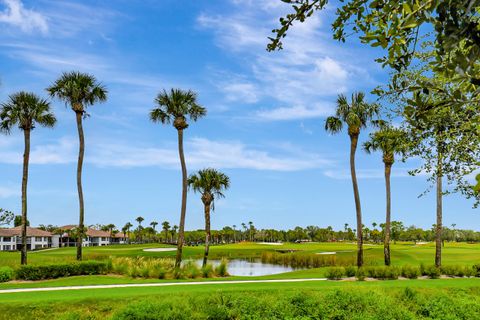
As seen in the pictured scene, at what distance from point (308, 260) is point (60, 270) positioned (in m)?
32.2

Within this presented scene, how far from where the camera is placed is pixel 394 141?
10328mm

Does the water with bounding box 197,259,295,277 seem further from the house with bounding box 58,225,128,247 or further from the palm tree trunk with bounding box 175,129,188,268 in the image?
the house with bounding box 58,225,128,247

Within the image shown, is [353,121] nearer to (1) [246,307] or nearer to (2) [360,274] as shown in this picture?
(2) [360,274]

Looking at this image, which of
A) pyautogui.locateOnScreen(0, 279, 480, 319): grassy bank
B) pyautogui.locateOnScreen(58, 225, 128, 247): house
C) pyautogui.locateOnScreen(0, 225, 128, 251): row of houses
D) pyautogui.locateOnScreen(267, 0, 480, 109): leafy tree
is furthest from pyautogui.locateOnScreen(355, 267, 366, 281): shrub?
pyautogui.locateOnScreen(58, 225, 128, 247): house

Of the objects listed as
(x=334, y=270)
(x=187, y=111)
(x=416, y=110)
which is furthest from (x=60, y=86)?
(x=416, y=110)

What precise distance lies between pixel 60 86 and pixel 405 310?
33980 millimetres

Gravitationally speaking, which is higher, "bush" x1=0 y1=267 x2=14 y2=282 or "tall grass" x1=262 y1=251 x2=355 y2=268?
"bush" x1=0 y1=267 x2=14 y2=282

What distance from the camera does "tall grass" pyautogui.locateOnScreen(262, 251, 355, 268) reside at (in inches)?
1822

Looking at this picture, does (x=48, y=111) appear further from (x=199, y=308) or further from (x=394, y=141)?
(x=394, y=141)

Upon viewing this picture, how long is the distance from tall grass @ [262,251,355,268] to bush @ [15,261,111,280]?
24.4 meters

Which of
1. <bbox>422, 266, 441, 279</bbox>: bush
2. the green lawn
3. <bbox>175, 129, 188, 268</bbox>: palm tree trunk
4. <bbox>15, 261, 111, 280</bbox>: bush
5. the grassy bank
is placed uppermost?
<bbox>175, 129, 188, 268</bbox>: palm tree trunk

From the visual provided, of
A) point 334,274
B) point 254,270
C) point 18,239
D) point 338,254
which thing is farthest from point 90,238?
point 334,274

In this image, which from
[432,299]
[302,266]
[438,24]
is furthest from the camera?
[302,266]

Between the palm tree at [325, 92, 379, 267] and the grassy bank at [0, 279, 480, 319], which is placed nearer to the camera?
the grassy bank at [0, 279, 480, 319]
